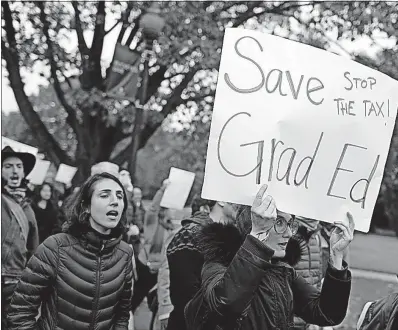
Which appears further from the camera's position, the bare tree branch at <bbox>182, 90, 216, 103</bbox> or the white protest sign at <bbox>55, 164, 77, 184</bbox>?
the bare tree branch at <bbox>182, 90, 216, 103</bbox>

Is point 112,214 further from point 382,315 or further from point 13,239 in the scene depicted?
point 13,239

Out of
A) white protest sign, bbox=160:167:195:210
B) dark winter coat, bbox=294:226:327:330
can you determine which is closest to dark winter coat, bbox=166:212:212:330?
dark winter coat, bbox=294:226:327:330

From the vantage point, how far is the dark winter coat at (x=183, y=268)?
353cm

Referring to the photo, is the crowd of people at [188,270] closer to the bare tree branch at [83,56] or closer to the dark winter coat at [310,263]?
the dark winter coat at [310,263]

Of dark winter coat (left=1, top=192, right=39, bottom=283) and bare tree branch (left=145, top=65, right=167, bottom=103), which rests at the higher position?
bare tree branch (left=145, top=65, right=167, bottom=103)

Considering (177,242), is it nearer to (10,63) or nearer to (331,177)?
(331,177)

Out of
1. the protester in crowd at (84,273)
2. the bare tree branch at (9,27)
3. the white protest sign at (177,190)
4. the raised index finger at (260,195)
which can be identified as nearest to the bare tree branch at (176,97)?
the bare tree branch at (9,27)

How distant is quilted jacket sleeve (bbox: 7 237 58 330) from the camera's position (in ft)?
11.2

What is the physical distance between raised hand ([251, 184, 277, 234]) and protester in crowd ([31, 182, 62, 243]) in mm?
4846

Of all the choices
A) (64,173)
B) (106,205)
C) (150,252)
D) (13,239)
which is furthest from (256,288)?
(64,173)

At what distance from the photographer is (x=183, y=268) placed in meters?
3.58

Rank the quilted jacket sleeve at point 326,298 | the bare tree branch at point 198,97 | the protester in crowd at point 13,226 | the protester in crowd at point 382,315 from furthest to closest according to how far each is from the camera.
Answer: the bare tree branch at point 198,97 → the protester in crowd at point 13,226 → the quilted jacket sleeve at point 326,298 → the protester in crowd at point 382,315

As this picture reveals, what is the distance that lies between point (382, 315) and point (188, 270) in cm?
132

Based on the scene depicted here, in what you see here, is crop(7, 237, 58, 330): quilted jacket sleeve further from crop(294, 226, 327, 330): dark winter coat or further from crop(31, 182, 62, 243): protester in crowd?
crop(31, 182, 62, 243): protester in crowd
